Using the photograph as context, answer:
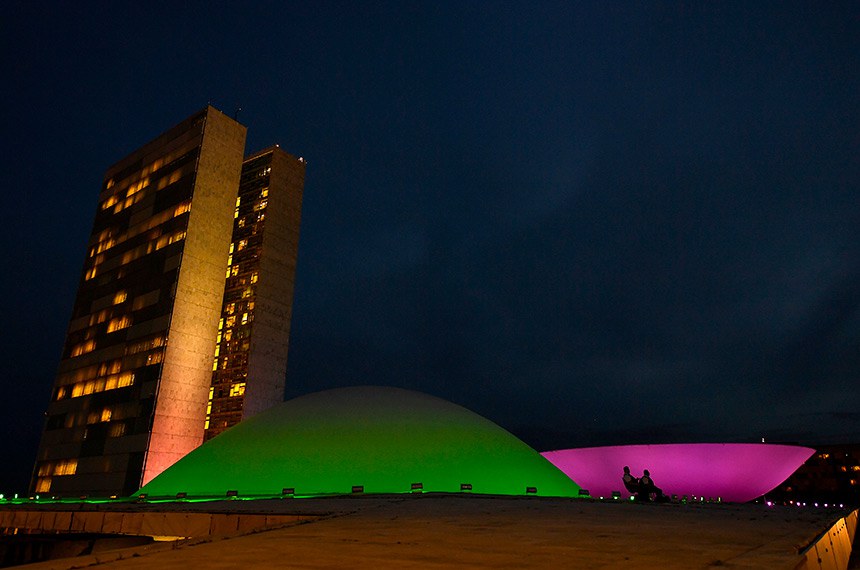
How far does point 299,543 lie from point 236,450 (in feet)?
79.1

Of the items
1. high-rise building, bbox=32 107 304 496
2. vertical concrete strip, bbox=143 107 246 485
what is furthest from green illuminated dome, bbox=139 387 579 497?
high-rise building, bbox=32 107 304 496

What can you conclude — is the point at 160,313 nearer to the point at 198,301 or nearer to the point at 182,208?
the point at 198,301

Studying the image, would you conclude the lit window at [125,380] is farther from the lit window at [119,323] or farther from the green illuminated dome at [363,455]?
the green illuminated dome at [363,455]

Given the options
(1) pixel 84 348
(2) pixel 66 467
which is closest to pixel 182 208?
(1) pixel 84 348

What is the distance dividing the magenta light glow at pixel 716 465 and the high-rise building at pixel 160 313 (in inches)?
2004

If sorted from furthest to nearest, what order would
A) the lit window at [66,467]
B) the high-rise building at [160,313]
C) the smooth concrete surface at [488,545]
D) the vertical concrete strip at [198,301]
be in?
the lit window at [66,467] → the high-rise building at [160,313] → the vertical concrete strip at [198,301] → the smooth concrete surface at [488,545]

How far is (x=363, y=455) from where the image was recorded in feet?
89.9

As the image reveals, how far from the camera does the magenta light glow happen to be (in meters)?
33.8

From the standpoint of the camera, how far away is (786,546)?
6.68m

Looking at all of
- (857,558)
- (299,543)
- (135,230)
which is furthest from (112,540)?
(135,230)

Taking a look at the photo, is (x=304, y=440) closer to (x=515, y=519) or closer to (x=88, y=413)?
(x=515, y=519)

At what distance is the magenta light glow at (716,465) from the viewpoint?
3384 cm

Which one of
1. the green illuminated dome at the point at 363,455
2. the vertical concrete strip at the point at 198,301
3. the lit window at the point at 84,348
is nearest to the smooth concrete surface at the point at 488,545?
the green illuminated dome at the point at 363,455

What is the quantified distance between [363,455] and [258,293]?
51360 millimetres
